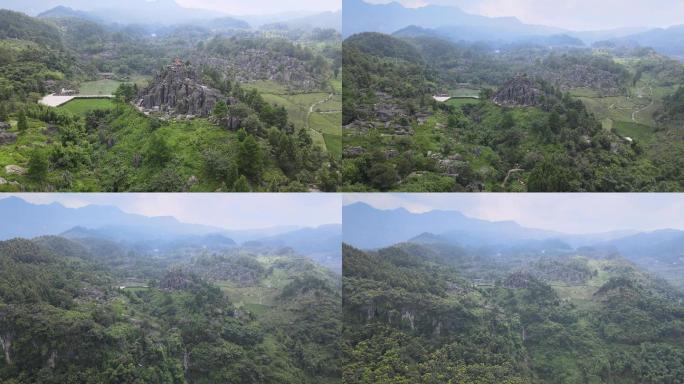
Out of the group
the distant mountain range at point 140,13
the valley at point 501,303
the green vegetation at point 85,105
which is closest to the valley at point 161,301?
the valley at point 501,303

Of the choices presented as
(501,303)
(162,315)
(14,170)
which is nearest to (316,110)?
(162,315)

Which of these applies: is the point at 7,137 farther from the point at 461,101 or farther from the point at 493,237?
the point at 493,237

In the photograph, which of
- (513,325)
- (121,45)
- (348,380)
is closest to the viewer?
(348,380)

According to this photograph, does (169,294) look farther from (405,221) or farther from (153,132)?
(405,221)

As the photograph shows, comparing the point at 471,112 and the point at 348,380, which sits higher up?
the point at 471,112

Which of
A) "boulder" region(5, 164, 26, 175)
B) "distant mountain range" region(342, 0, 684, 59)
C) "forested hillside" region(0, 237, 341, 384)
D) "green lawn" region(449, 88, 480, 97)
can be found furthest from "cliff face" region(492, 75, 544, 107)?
"boulder" region(5, 164, 26, 175)

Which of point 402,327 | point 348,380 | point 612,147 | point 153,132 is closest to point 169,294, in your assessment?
point 153,132

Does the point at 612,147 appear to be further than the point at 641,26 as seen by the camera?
No
